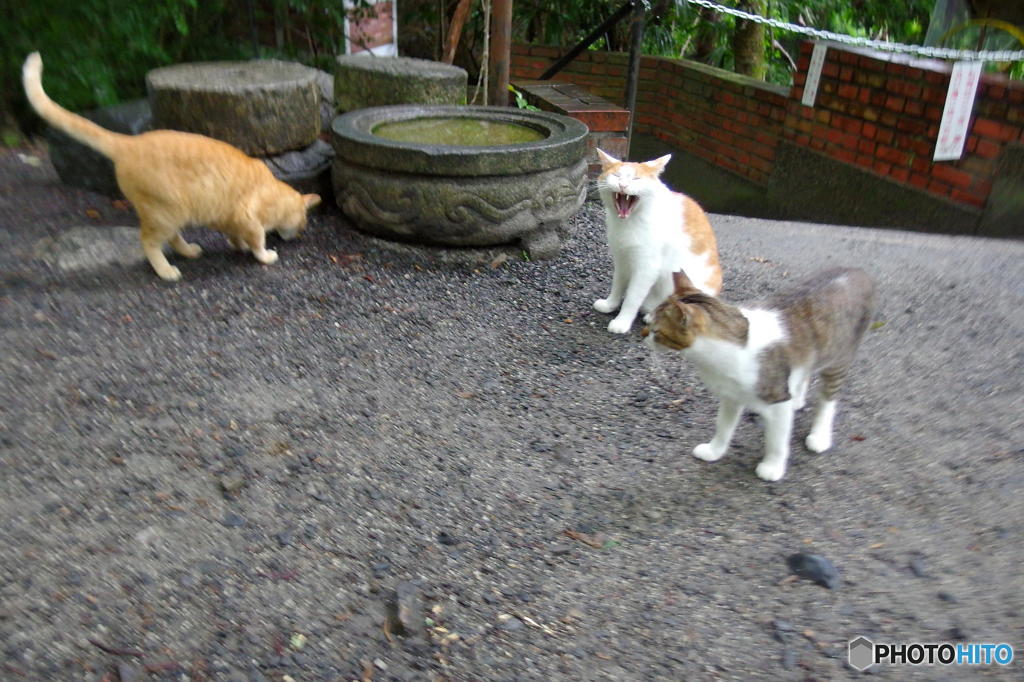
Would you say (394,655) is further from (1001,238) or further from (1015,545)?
(1001,238)

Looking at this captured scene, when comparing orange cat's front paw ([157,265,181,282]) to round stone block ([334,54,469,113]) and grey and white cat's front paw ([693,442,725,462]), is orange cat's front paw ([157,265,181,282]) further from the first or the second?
grey and white cat's front paw ([693,442,725,462])

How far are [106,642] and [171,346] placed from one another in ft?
5.12

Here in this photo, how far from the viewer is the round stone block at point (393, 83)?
484cm

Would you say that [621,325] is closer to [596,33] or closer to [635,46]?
[635,46]

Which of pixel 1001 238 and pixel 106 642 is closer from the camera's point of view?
pixel 106 642

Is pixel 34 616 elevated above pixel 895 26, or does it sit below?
below

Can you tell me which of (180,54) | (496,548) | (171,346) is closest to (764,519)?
(496,548)

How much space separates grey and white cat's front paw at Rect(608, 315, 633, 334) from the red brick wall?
3489 mm

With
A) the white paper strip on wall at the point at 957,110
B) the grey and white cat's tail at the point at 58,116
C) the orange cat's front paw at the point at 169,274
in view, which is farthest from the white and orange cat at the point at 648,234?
the white paper strip on wall at the point at 957,110

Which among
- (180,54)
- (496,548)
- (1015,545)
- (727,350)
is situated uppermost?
(180,54)

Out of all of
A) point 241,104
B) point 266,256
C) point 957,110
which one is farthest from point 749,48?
point 266,256

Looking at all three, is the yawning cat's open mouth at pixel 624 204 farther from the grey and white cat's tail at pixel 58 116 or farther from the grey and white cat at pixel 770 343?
the grey and white cat's tail at pixel 58 116

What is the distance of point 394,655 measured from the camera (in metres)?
1.81

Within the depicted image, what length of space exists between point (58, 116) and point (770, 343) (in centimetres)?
322
